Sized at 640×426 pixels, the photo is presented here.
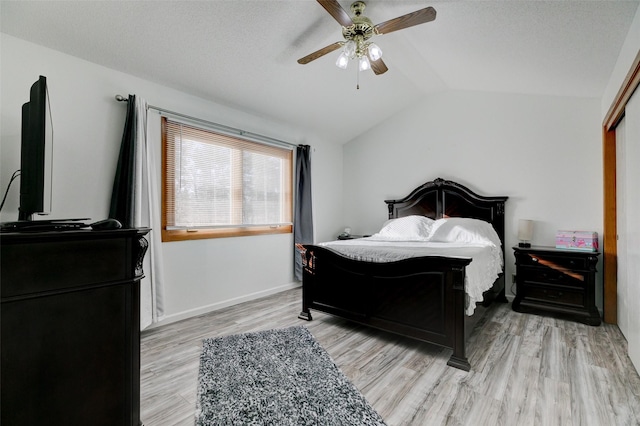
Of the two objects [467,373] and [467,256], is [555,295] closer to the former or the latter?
[467,256]

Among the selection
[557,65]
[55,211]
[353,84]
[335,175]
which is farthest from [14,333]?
[335,175]

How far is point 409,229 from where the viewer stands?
383 centimetres

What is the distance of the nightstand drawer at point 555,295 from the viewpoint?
3.03 meters

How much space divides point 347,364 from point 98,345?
5.26 feet

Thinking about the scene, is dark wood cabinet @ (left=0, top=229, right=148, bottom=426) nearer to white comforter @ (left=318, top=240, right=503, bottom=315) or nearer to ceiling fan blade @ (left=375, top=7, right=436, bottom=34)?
white comforter @ (left=318, top=240, right=503, bottom=315)

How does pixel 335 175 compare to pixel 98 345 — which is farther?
pixel 335 175

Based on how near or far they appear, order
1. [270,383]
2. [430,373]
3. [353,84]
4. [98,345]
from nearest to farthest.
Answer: [98,345], [270,383], [430,373], [353,84]

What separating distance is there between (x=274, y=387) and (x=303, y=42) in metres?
2.82

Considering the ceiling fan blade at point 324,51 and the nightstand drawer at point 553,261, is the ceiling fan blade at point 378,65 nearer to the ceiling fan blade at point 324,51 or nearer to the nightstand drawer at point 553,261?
the ceiling fan blade at point 324,51

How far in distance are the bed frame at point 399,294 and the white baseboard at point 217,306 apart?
94 centimetres

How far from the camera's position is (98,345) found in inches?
43.7

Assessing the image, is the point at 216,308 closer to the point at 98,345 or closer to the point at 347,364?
the point at 347,364

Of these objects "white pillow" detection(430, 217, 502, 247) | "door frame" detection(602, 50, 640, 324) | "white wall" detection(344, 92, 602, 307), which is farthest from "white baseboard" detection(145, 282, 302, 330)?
"door frame" detection(602, 50, 640, 324)

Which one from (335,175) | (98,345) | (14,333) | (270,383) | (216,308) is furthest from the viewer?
(335,175)
